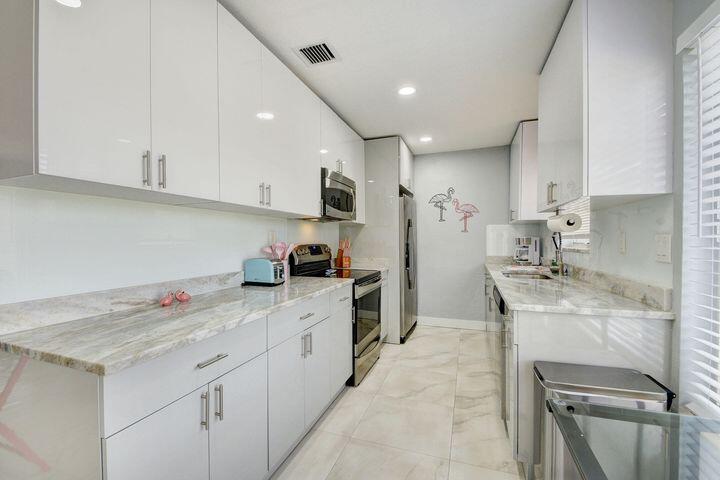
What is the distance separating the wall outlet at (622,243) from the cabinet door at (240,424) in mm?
2015

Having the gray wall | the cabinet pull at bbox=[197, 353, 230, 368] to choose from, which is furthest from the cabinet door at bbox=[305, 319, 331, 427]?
the gray wall

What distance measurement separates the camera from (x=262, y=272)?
2.06 meters

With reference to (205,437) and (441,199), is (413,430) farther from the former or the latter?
(441,199)

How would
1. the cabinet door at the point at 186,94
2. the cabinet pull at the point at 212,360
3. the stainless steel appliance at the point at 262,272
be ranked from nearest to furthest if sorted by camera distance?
the cabinet pull at the point at 212,360, the cabinet door at the point at 186,94, the stainless steel appliance at the point at 262,272

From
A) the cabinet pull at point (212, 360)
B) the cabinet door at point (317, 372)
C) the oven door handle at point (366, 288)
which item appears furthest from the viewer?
the oven door handle at point (366, 288)

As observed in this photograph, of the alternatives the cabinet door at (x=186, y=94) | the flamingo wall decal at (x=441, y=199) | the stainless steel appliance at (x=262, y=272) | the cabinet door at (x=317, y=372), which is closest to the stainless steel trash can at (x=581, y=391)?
the cabinet door at (x=317, y=372)

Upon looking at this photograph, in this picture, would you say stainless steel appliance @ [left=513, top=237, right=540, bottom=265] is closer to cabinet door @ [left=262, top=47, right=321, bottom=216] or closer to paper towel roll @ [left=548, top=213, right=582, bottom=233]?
paper towel roll @ [left=548, top=213, right=582, bottom=233]

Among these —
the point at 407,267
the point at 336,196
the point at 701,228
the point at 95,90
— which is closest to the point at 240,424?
the point at 95,90

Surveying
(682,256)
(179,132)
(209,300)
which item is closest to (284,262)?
(209,300)

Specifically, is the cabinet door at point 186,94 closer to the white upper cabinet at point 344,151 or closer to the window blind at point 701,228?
the white upper cabinet at point 344,151

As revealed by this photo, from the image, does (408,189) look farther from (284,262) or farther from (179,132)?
(179,132)

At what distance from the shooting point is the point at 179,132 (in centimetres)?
130

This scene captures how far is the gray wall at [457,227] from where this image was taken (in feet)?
13.1

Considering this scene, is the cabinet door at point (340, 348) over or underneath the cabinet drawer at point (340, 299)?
underneath
